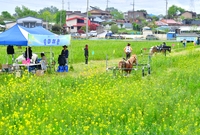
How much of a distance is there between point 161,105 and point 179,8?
374ft

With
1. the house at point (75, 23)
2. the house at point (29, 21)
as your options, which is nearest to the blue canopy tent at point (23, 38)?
the house at point (29, 21)

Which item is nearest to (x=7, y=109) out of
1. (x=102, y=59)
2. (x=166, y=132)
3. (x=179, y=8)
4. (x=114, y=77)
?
(x=166, y=132)

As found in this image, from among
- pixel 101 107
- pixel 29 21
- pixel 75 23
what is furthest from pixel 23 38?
pixel 75 23

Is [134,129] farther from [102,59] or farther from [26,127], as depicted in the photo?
[102,59]

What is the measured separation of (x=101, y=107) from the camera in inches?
352

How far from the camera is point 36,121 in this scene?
312 inches

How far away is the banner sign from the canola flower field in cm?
216

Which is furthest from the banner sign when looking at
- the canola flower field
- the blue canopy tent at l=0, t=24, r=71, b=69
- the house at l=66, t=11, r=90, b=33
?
the house at l=66, t=11, r=90, b=33

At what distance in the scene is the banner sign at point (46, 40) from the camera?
47.7ft

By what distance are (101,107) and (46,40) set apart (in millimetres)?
7416

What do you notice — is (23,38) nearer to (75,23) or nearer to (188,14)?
(75,23)

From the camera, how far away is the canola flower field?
7.40 m

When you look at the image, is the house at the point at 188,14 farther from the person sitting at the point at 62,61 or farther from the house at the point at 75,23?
the person sitting at the point at 62,61

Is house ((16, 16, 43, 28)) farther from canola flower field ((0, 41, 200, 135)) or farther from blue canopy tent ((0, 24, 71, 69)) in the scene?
canola flower field ((0, 41, 200, 135))
